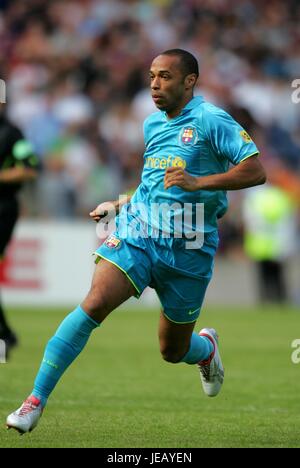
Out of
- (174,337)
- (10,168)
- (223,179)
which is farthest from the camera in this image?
(10,168)

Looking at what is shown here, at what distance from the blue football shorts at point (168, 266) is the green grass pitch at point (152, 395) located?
0.83 m

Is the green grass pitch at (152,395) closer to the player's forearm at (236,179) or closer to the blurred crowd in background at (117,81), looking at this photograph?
the player's forearm at (236,179)

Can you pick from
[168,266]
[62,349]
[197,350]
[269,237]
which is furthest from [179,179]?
[269,237]

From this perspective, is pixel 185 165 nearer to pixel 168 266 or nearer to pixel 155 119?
pixel 155 119

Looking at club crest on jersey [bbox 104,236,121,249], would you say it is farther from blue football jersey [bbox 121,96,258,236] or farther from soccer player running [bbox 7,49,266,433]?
blue football jersey [bbox 121,96,258,236]

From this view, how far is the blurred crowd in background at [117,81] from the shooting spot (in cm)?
1875

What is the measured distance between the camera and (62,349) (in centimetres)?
640

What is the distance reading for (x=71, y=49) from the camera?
2039 cm

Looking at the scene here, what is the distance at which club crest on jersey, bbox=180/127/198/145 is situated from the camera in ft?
22.0

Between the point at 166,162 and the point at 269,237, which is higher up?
the point at 166,162

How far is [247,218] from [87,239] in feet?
10.3

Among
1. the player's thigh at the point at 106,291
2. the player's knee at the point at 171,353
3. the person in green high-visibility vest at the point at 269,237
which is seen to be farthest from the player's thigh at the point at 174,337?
the person in green high-visibility vest at the point at 269,237

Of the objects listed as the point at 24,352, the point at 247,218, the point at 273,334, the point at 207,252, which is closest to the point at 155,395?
the point at 207,252

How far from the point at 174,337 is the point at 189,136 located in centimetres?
144
